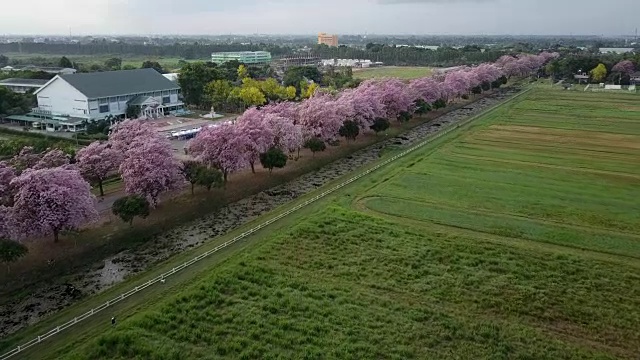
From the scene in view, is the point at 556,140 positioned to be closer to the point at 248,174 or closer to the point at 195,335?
the point at 248,174

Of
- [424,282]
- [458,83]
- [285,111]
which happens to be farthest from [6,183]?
[458,83]

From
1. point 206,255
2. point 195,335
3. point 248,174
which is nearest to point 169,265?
point 206,255

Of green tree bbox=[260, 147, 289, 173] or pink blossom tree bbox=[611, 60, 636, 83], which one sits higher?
pink blossom tree bbox=[611, 60, 636, 83]

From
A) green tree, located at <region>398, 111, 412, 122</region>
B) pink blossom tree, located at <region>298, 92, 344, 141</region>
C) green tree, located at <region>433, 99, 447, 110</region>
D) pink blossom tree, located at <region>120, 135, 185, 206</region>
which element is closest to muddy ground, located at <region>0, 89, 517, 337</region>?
pink blossom tree, located at <region>120, 135, 185, 206</region>

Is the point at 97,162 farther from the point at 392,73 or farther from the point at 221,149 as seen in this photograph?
the point at 392,73

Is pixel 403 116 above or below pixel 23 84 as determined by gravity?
below

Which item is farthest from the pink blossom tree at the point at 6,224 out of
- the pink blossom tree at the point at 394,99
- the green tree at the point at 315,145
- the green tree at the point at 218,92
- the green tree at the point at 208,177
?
the green tree at the point at 218,92

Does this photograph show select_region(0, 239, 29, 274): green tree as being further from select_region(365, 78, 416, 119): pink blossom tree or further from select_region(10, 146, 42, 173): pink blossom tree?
select_region(365, 78, 416, 119): pink blossom tree
